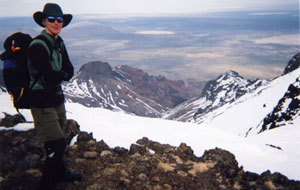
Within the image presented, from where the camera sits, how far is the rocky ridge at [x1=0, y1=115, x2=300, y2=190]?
740cm

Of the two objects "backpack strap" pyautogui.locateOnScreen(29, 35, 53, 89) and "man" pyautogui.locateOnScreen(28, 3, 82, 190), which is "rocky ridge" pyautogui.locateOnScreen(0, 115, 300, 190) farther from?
"backpack strap" pyautogui.locateOnScreen(29, 35, 53, 89)

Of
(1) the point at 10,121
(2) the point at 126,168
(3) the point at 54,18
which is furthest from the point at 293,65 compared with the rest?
(3) the point at 54,18

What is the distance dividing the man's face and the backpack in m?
0.32

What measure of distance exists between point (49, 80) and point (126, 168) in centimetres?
444

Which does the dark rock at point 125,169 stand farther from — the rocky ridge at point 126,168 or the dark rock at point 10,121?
the dark rock at point 10,121

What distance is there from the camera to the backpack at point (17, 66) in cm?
572

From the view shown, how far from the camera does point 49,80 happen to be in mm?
5680

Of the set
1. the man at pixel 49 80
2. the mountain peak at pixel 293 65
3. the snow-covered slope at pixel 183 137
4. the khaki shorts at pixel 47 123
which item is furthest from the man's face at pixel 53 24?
the mountain peak at pixel 293 65

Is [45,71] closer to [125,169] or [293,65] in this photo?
[125,169]

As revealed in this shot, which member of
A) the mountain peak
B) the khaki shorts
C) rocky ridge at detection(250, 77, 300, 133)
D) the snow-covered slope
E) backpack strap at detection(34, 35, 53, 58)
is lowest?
the mountain peak

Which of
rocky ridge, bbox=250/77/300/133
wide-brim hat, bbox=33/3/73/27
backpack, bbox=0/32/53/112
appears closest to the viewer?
backpack, bbox=0/32/53/112

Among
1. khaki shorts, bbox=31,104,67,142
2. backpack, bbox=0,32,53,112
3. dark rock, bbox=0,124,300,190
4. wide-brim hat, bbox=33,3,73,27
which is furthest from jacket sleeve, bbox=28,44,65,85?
dark rock, bbox=0,124,300,190

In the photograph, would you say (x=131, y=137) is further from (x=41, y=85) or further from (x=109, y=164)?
(x=41, y=85)

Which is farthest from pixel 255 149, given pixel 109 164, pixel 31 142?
pixel 31 142
